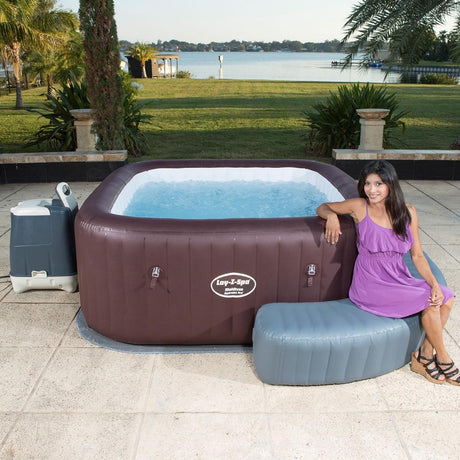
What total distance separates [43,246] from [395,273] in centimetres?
270

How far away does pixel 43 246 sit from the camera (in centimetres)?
433

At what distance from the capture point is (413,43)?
9102mm

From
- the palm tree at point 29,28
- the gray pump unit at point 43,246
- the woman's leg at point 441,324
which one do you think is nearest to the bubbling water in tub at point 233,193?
the gray pump unit at point 43,246

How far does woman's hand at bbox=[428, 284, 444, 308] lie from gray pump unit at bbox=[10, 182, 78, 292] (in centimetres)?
276

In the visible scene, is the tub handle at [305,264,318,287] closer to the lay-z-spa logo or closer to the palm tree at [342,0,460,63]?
the lay-z-spa logo

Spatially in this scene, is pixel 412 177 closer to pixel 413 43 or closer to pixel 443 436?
pixel 413 43

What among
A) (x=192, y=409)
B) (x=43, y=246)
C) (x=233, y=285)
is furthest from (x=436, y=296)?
(x=43, y=246)

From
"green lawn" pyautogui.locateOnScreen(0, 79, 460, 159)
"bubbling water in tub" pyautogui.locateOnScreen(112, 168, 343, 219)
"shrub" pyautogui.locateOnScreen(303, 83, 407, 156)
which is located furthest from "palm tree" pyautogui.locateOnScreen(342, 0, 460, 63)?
"bubbling water in tub" pyautogui.locateOnScreen(112, 168, 343, 219)

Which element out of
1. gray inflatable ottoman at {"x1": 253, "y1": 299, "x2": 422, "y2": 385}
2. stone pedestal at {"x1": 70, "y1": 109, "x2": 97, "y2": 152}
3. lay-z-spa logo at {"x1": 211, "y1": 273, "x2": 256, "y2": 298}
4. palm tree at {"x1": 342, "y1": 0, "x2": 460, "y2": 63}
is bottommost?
gray inflatable ottoman at {"x1": 253, "y1": 299, "x2": 422, "y2": 385}

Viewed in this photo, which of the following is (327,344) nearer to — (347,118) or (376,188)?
(376,188)

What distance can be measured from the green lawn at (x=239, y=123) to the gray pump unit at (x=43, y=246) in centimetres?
561

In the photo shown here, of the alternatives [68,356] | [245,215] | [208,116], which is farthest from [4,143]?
[68,356]

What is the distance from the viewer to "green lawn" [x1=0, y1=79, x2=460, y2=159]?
10586 mm

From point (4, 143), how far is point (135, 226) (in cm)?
871
